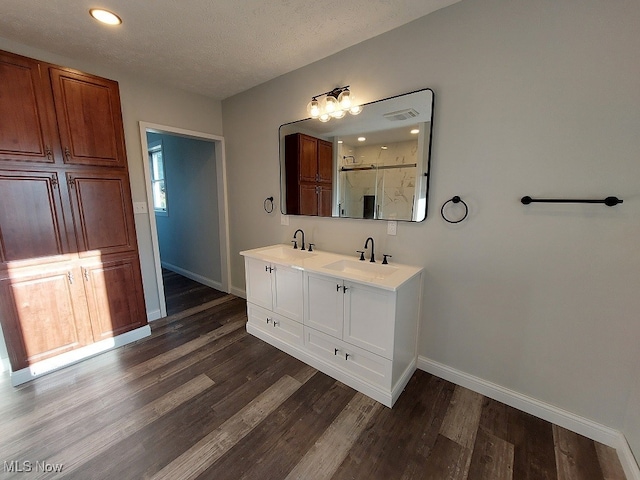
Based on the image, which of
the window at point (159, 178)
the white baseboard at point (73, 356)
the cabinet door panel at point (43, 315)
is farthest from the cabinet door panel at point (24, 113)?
the window at point (159, 178)

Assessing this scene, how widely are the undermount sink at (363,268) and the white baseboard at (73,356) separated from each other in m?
1.97

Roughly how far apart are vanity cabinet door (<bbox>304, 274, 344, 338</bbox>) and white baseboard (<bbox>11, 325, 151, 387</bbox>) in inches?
66.7

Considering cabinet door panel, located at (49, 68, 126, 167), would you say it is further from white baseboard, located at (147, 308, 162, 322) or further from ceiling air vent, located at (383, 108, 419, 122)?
ceiling air vent, located at (383, 108, 419, 122)

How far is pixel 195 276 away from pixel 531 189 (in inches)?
167

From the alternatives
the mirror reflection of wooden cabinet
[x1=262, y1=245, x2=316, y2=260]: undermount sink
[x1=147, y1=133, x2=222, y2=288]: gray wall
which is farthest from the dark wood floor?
[x1=147, y1=133, x2=222, y2=288]: gray wall

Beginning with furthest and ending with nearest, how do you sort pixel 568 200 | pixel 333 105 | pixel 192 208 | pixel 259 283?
1. pixel 192 208
2. pixel 259 283
3. pixel 333 105
4. pixel 568 200

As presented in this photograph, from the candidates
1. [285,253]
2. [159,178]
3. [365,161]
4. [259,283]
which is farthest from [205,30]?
[159,178]

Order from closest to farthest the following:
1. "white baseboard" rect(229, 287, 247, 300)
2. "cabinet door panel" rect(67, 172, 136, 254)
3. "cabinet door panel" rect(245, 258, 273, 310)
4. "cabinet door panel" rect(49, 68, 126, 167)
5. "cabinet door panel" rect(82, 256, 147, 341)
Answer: "cabinet door panel" rect(49, 68, 126, 167)
"cabinet door panel" rect(67, 172, 136, 254)
"cabinet door panel" rect(82, 256, 147, 341)
"cabinet door panel" rect(245, 258, 273, 310)
"white baseboard" rect(229, 287, 247, 300)

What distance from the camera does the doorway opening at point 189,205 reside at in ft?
9.91

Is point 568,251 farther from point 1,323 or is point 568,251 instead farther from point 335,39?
point 1,323

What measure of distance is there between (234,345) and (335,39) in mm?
2678

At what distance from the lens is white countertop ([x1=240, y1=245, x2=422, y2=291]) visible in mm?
1683

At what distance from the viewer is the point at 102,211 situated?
2186mm

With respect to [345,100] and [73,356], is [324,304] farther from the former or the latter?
[73,356]
